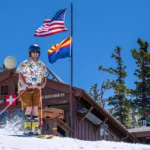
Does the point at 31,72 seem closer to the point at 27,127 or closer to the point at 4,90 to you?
the point at 27,127

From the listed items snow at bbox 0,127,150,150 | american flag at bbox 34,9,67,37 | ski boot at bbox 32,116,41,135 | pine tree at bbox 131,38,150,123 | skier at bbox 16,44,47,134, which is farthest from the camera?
pine tree at bbox 131,38,150,123

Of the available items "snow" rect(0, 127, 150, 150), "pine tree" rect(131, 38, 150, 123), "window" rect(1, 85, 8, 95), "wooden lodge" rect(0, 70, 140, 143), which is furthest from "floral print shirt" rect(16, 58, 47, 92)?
"pine tree" rect(131, 38, 150, 123)

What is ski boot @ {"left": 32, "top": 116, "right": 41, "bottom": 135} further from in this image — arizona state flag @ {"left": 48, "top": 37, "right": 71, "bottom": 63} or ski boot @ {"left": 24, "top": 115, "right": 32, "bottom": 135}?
arizona state flag @ {"left": 48, "top": 37, "right": 71, "bottom": 63}

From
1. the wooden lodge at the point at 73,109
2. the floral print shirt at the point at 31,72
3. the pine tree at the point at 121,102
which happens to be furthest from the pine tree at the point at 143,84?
the floral print shirt at the point at 31,72

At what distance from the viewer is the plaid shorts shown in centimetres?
888

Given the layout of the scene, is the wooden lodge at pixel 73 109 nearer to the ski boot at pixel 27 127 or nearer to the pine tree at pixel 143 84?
the ski boot at pixel 27 127

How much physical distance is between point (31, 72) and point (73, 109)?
33.7 feet

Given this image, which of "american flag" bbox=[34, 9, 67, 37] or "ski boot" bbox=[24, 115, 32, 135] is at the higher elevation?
"american flag" bbox=[34, 9, 67, 37]

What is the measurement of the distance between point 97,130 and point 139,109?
16.8 meters

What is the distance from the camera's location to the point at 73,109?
19.0 metres

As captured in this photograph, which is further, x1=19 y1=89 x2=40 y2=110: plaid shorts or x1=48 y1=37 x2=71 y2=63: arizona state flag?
x1=48 y1=37 x2=71 y2=63: arizona state flag

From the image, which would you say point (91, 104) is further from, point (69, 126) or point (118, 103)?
point (118, 103)

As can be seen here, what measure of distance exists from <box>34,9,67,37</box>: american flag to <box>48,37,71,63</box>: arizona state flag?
1265mm

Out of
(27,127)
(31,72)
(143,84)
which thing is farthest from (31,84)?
(143,84)
